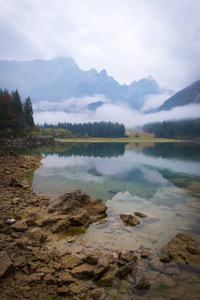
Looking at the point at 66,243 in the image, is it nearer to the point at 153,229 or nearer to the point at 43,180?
the point at 153,229

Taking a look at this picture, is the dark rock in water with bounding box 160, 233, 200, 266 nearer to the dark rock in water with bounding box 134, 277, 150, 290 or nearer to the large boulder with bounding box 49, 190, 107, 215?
the dark rock in water with bounding box 134, 277, 150, 290

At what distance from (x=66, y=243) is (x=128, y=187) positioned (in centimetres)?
1354

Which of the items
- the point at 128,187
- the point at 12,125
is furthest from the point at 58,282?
the point at 12,125

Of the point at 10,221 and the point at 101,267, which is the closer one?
the point at 101,267

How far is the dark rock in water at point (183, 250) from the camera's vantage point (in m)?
8.58

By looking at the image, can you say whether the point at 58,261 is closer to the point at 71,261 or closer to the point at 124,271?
the point at 71,261

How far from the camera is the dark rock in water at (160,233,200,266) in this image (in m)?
8.58

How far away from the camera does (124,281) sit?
7.23 metres

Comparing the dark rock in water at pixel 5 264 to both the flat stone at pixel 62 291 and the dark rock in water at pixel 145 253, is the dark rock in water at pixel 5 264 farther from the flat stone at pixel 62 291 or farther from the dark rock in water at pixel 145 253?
the dark rock in water at pixel 145 253

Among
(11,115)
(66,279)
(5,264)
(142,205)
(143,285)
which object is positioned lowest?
(142,205)

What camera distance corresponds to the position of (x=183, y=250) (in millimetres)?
9195

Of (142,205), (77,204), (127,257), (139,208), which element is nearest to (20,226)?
(77,204)

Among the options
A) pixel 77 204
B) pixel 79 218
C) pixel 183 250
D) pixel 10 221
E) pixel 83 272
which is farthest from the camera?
pixel 77 204

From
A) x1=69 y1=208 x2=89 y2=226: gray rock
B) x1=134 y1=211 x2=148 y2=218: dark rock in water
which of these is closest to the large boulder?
x1=69 y1=208 x2=89 y2=226: gray rock
